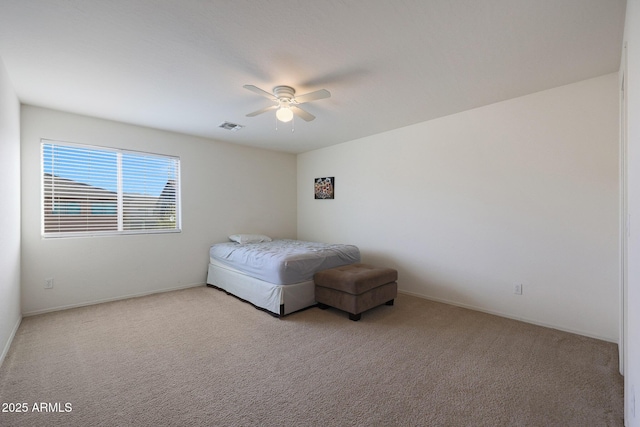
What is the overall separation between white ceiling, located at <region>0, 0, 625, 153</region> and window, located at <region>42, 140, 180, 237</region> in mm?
642

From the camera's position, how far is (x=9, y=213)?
2.56 m

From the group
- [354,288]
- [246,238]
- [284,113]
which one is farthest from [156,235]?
[354,288]

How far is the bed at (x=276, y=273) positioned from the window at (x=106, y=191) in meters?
1.23

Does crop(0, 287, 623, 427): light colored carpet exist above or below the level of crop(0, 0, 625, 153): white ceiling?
below

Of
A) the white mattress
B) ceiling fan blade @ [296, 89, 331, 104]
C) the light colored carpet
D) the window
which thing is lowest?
the light colored carpet

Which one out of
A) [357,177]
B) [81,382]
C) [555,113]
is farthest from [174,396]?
[555,113]

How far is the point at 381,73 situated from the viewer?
2.52 meters

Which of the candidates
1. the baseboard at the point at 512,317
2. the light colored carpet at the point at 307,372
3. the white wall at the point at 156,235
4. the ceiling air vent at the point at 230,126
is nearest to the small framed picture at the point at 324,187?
the white wall at the point at 156,235

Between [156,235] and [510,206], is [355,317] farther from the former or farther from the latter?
[156,235]

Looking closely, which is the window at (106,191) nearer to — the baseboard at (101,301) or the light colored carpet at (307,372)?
the baseboard at (101,301)

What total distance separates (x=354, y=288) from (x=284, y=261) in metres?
0.87

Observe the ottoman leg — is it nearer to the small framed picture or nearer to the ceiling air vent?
the small framed picture

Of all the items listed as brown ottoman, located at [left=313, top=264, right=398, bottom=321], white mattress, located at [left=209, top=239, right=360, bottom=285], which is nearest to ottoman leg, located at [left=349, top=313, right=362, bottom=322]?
brown ottoman, located at [left=313, top=264, right=398, bottom=321]

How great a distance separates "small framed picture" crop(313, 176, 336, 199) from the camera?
5172 mm
